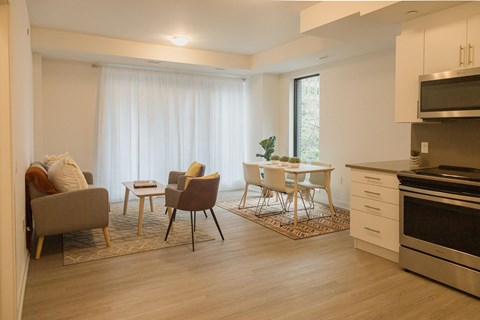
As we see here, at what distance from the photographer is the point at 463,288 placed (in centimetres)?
262

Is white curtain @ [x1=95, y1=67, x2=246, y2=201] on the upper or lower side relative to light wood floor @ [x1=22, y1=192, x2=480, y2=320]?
upper

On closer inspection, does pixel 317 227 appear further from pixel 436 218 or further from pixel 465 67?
pixel 465 67

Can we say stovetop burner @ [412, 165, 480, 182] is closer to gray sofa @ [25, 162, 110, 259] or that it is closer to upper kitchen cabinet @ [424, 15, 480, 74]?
upper kitchen cabinet @ [424, 15, 480, 74]

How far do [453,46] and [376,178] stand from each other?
52.7 inches

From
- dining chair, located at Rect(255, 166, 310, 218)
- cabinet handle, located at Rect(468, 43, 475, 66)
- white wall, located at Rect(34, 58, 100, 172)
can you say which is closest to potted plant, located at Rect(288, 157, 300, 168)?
dining chair, located at Rect(255, 166, 310, 218)

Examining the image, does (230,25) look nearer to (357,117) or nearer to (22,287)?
(357,117)

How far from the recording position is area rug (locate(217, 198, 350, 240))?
4.29 m

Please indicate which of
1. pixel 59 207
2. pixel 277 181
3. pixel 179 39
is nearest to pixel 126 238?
pixel 59 207

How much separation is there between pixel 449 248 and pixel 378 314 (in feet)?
2.88

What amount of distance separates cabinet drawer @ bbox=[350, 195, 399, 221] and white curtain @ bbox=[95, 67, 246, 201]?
4.07 m

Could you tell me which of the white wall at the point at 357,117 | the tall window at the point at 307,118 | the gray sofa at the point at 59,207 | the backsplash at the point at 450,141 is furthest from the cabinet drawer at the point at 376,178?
the tall window at the point at 307,118

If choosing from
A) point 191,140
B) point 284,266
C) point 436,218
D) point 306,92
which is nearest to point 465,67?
point 436,218

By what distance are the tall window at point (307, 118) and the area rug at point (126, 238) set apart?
115 inches

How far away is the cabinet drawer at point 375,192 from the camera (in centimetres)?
319
